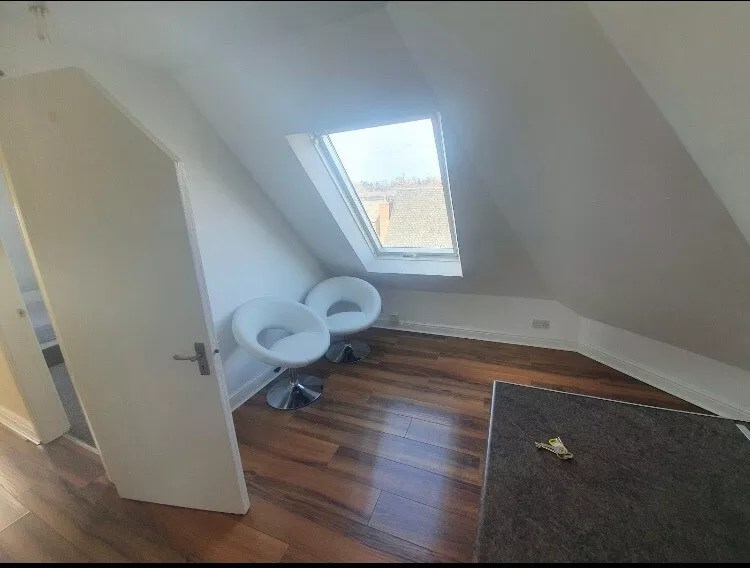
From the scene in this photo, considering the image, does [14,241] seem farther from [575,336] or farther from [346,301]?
[575,336]

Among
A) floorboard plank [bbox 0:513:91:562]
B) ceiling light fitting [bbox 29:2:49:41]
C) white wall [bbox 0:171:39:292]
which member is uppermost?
ceiling light fitting [bbox 29:2:49:41]

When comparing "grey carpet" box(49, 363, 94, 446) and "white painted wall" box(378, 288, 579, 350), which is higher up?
"white painted wall" box(378, 288, 579, 350)

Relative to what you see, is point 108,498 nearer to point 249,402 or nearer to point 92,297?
point 249,402

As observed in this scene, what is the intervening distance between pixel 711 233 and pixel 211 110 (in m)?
2.56

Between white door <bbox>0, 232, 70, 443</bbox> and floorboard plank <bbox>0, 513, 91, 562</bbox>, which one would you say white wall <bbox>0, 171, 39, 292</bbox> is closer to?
white door <bbox>0, 232, 70, 443</bbox>

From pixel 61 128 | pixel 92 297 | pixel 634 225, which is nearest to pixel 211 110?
pixel 61 128

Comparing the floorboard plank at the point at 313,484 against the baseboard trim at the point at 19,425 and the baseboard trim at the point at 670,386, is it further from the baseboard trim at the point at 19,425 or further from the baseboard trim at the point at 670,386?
the baseboard trim at the point at 670,386

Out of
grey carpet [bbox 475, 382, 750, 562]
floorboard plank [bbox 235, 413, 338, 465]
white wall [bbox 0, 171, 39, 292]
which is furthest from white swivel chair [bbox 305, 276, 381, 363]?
white wall [bbox 0, 171, 39, 292]

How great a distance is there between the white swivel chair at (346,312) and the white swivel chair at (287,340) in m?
0.33

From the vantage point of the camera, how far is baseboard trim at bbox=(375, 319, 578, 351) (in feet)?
10.2

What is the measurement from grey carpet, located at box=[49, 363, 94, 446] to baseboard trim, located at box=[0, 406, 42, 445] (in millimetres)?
186

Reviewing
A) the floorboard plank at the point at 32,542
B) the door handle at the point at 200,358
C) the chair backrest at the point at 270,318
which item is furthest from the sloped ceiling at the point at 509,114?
the floorboard plank at the point at 32,542

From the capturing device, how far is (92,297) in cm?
137

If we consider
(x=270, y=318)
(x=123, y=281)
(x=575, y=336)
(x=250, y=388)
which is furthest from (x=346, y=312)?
(x=575, y=336)
